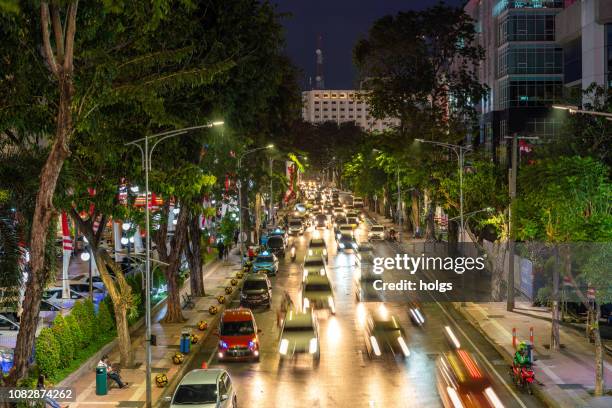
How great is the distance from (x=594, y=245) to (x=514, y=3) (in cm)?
5910

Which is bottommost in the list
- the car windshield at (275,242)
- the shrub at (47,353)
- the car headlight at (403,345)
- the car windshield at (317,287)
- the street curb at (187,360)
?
the street curb at (187,360)

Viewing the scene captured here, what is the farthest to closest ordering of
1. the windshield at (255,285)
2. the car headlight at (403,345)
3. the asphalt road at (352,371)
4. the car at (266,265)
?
the car at (266,265) → the windshield at (255,285) → the car headlight at (403,345) → the asphalt road at (352,371)

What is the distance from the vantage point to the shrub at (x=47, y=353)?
95.7ft

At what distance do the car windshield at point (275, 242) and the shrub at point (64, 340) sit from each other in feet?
136

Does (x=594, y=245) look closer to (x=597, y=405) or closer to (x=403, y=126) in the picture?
(x=597, y=405)

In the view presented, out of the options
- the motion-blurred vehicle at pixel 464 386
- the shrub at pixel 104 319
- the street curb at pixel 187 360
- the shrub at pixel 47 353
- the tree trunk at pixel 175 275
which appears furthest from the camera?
the tree trunk at pixel 175 275

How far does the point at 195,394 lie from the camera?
24.3 m

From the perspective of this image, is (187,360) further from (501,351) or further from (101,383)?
(501,351)

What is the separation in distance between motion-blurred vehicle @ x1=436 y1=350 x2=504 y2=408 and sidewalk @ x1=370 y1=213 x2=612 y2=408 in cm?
385

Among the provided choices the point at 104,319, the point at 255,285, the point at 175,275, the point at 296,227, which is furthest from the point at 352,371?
the point at 296,227

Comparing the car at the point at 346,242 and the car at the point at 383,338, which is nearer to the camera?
the car at the point at 383,338

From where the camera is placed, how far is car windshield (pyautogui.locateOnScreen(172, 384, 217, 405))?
24.1 m

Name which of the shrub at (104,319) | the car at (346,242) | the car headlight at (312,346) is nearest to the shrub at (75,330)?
the shrub at (104,319)

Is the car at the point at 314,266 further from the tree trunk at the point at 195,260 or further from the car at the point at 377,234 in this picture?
the car at the point at 377,234
